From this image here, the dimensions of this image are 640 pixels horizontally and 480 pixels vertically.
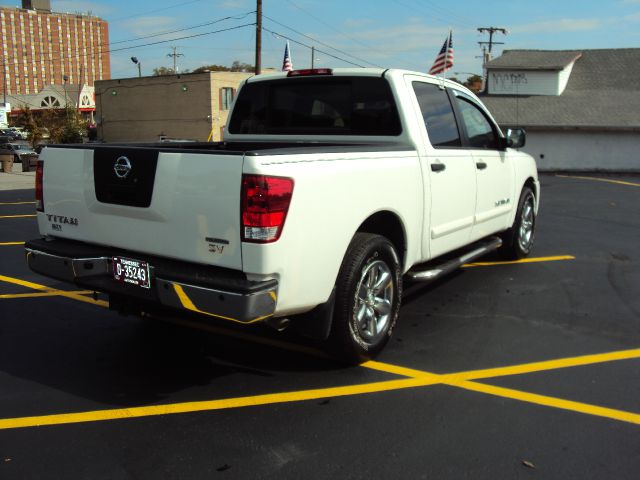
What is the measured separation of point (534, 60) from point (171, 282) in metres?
34.0

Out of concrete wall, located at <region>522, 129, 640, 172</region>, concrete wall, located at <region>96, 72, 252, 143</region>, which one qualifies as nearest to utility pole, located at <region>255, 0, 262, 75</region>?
concrete wall, located at <region>522, 129, 640, 172</region>

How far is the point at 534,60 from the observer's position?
33406 millimetres

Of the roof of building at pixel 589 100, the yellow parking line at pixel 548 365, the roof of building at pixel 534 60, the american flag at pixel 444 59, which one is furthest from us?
the roof of building at pixel 534 60

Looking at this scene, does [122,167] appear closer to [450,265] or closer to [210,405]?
[210,405]

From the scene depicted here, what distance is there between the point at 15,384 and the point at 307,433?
6.53ft

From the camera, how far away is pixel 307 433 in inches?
132

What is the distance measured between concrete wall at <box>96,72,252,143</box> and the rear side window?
46.0m

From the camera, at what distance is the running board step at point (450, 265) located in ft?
16.0

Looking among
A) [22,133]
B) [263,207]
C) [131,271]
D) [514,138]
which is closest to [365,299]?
[263,207]

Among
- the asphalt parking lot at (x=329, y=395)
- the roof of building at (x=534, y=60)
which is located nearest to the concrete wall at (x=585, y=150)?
the roof of building at (x=534, y=60)

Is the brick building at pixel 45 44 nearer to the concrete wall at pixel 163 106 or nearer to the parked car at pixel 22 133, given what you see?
the parked car at pixel 22 133

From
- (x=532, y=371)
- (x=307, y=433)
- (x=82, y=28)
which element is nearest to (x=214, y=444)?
(x=307, y=433)

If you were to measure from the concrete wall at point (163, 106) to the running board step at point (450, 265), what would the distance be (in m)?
45.5

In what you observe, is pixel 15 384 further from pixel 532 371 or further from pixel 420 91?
pixel 420 91
